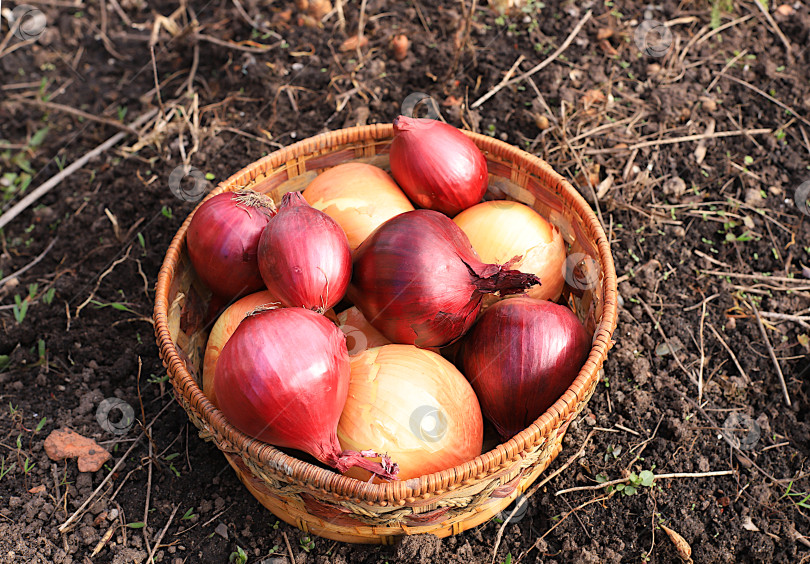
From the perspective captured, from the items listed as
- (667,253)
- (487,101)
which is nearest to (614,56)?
(487,101)

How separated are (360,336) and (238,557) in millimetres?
636

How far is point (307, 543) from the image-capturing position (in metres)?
1.67

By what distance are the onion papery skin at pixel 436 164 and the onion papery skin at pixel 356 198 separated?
0.07 meters

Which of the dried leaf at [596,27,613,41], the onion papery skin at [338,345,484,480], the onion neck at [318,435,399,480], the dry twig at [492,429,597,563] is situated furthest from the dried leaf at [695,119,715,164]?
the onion neck at [318,435,399,480]

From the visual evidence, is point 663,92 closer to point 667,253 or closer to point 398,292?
point 667,253

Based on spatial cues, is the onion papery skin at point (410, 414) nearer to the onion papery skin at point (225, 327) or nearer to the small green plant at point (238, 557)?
the onion papery skin at point (225, 327)

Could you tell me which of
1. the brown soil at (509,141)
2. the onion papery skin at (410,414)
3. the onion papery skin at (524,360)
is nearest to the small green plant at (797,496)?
the brown soil at (509,141)

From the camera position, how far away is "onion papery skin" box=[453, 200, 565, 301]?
1.74 metres

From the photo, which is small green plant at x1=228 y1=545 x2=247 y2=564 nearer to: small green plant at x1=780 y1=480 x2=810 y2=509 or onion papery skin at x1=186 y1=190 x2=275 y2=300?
onion papery skin at x1=186 y1=190 x2=275 y2=300

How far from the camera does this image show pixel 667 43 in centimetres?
273

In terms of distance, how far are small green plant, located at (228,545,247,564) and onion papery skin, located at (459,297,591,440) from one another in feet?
2.30

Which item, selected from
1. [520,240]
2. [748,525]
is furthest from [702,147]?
[748,525]

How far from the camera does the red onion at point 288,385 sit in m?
1.33

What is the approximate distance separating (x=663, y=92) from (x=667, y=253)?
739 mm
